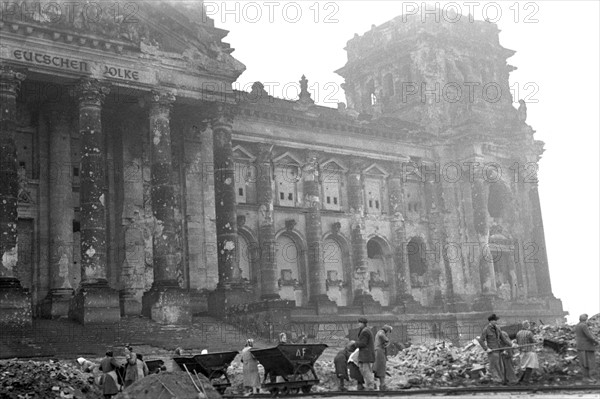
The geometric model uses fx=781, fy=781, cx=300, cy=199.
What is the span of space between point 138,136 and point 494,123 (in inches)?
889

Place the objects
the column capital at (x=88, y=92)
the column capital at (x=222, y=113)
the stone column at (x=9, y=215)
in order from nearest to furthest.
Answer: the stone column at (x=9, y=215), the column capital at (x=88, y=92), the column capital at (x=222, y=113)

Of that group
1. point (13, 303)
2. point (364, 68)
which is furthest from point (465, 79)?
point (13, 303)

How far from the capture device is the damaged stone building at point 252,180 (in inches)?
1040

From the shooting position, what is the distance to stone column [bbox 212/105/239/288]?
29094 millimetres

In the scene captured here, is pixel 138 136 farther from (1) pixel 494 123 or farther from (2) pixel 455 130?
(1) pixel 494 123

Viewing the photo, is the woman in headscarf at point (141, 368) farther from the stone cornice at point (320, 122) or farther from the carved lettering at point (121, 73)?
the stone cornice at point (320, 122)

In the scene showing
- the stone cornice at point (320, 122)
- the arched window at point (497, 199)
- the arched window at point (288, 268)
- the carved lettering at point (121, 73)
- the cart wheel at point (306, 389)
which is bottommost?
the cart wheel at point (306, 389)

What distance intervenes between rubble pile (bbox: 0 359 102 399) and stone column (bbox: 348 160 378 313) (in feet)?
70.0

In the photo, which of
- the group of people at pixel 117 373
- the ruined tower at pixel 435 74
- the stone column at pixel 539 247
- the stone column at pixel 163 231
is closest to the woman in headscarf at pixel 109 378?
the group of people at pixel 117 373

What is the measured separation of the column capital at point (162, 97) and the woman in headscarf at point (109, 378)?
42.8 ft

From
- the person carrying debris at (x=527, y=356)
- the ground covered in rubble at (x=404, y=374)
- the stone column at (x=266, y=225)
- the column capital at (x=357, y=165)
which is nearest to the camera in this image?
the ground covered in rubble at (x=404, y=374)

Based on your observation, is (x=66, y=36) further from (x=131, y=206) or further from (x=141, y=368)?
(x=141, y=368)

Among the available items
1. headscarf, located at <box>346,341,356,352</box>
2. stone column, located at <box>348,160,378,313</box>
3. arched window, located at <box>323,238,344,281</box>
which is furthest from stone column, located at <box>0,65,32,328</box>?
stone column, located at <box>348,160,378,313</box>

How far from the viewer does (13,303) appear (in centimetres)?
2309
